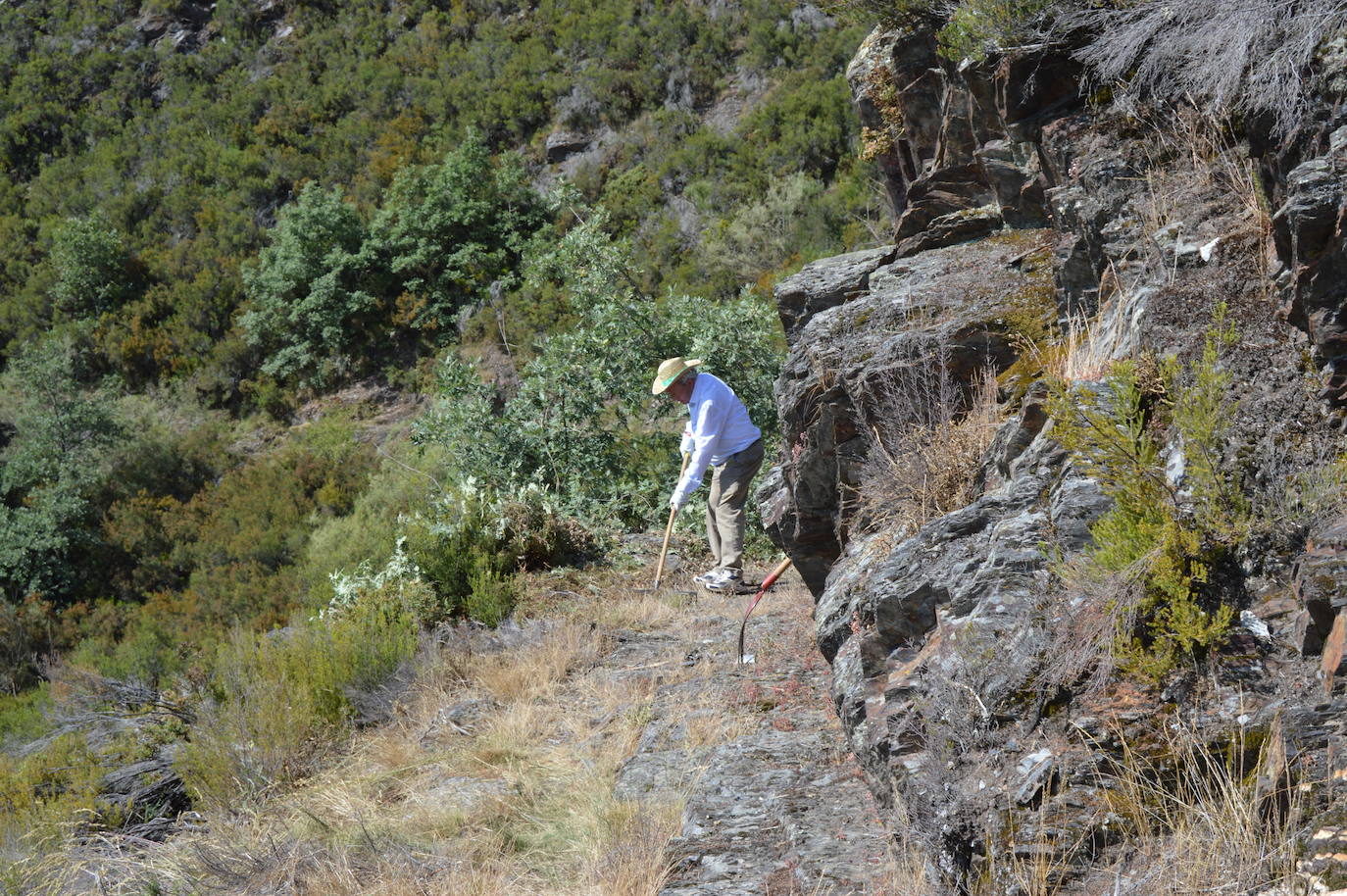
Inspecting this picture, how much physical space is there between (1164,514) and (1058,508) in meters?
0.39

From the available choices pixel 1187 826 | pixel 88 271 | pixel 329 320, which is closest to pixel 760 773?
pixel 1187 826

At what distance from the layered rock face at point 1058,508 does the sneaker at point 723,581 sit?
1.96 metres

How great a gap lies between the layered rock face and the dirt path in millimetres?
→ 248

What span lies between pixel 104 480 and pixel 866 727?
71.2ft

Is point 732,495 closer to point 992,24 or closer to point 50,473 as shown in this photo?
point 992,24

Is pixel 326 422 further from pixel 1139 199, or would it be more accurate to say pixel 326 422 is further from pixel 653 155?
pixel 1139 199

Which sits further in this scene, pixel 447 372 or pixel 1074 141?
pixel 447 372

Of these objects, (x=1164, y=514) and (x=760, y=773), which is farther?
(x=760, y=773)

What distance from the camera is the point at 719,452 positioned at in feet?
25.8

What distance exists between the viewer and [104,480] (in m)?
21.4

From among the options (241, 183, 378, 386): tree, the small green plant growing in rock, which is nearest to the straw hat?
the small green plant growing in rock

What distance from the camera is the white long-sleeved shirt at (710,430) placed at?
7.41 metres

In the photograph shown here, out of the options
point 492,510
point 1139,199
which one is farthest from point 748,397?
point 1139,199

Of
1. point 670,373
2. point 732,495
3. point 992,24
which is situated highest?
point 992,24
